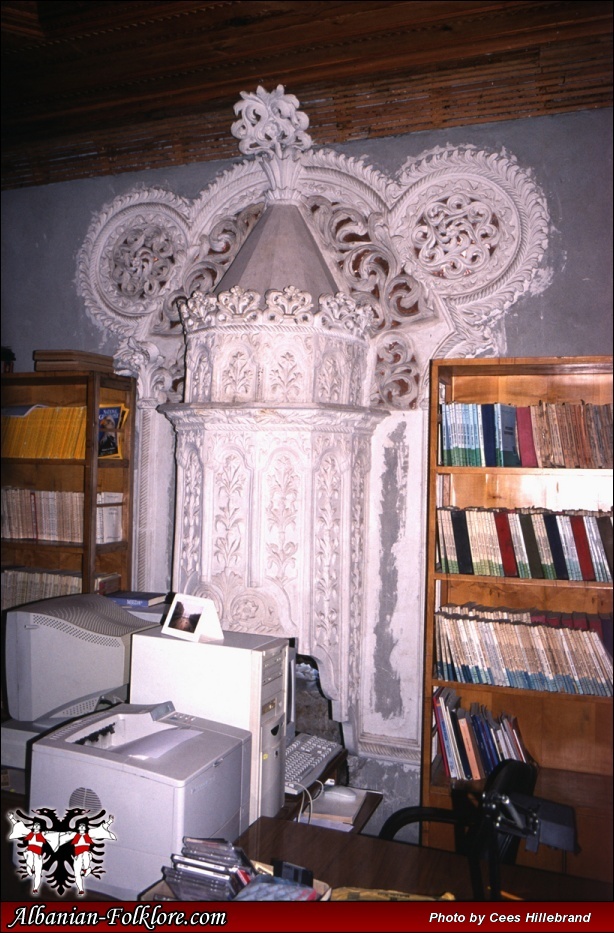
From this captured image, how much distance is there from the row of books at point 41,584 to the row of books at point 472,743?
158 cm

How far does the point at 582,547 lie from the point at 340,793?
125cm

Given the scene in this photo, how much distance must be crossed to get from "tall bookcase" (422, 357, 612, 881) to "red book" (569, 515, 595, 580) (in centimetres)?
5

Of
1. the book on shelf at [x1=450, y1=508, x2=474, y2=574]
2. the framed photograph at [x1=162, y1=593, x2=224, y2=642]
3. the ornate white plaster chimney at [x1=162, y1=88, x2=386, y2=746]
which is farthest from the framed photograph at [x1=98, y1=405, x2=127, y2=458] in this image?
the book on shelf at [x1=450, y1=508, x2=474, y2=574]

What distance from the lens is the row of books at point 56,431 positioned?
3.17m

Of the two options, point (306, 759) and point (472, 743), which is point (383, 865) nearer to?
point (306, 759)

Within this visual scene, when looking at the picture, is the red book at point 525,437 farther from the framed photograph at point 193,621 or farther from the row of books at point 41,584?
the row of books at point 41,584

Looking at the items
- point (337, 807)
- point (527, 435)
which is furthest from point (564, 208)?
point (337, 807)

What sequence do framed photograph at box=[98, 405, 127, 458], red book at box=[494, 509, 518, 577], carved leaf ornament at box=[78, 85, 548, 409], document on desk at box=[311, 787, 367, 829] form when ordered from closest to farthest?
document on desk at box=[311, 787, 367, 829] < red book at box=[494, 509, 518, 577] < carved leaf ornament at box=[78, 85, 548, 409] < framed photograph at box=[98, 405, 127, 458]

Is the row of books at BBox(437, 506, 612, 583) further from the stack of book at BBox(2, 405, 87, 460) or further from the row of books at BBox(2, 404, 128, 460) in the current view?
the stack of book at BBox(2, 405, 87, 460)

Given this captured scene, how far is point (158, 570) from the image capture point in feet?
10.6

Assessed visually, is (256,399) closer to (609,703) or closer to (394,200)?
(394,200)

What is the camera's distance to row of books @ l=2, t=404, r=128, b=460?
10.4ft

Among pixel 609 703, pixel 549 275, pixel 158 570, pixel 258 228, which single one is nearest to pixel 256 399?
pixel 258 228

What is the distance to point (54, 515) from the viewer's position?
3227 millimetres
